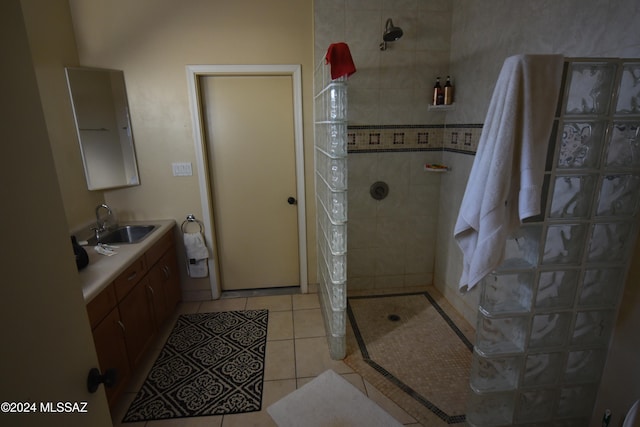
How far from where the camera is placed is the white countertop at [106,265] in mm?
1680

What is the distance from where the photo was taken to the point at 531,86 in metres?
1.06

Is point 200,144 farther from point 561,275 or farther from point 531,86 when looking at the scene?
point 561,275

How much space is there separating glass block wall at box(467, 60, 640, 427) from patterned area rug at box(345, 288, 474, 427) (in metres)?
0.47

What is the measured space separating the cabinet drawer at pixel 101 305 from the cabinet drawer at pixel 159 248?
53 centimetres

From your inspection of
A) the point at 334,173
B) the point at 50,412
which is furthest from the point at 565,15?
the point at 50,412

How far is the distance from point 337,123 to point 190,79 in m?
1.54

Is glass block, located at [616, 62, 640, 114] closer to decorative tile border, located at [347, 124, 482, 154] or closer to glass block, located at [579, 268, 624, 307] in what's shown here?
glass block, located at [579, 268, 624, 307]

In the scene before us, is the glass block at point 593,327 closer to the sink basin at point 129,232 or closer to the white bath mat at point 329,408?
the white bath mat at point 329,408

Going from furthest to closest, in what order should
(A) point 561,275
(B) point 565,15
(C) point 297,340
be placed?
1. (C) point 297,340
2. (B) point 565,15
3. (A) point 561,275

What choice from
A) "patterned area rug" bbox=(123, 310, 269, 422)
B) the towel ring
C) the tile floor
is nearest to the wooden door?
the towel ring

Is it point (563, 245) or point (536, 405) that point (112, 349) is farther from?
point (563, 245)

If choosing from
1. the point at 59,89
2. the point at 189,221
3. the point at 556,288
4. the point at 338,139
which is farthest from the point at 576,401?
the point at 59,89

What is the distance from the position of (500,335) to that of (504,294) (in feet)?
0.64

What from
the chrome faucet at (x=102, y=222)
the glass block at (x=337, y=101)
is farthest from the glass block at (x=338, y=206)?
the chrome faucet at (x=102, y=222)
